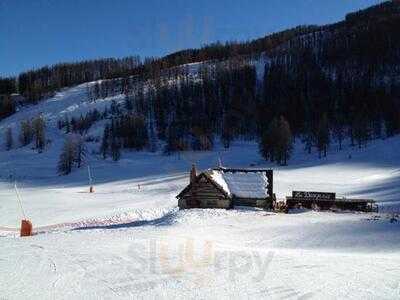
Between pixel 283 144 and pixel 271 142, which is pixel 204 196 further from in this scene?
pixel 271 142

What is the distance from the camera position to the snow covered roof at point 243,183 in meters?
45.8

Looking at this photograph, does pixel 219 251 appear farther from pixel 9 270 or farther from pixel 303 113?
pixel 303 113

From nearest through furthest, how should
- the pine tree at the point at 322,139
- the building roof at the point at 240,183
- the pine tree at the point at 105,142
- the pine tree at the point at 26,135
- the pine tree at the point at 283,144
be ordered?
the building roof at the point at 240,183 < the pine tree at the point at 283,144 < the pine tree at the point at 322,139 < the pine tree at the point at 105,142 < the pine tree at the point at 26,135

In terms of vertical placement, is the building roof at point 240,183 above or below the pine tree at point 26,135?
below

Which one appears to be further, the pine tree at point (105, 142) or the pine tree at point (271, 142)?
→ the pine tree at point (105, 142)

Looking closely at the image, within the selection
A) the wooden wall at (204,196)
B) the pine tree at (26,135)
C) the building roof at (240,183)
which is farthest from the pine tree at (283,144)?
the pine tree at (26,135)

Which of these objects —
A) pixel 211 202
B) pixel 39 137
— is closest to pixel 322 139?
pixel 211 202

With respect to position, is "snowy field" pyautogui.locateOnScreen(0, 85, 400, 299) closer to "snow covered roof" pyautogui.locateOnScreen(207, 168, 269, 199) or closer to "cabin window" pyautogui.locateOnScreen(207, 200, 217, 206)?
"snow covered roof" pyautogui.locateOnScreen(207, 168, 269, 199)

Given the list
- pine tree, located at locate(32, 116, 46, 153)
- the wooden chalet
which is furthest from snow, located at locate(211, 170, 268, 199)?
pine tree, located at locate(32, 116, 46, 153)

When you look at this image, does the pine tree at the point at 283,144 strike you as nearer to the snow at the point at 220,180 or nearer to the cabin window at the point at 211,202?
the snow at the point at 220,180

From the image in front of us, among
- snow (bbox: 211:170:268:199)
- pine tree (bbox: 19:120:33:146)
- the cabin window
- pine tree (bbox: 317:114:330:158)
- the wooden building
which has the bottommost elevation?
the wooden building

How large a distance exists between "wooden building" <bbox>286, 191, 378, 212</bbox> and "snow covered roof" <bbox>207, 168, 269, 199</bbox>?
115 inches

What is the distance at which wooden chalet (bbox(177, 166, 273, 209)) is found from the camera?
4544cm

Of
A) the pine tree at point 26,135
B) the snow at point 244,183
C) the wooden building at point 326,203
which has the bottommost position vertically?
the wooden building at point 326,203
